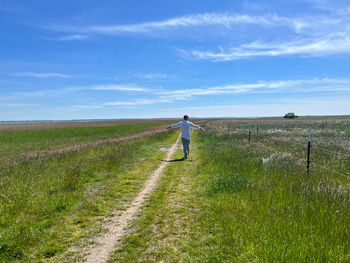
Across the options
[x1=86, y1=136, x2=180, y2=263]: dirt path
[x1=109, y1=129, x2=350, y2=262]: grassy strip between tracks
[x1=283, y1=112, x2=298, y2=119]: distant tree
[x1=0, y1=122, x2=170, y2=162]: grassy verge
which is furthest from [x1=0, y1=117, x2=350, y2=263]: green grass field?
[x1=283, y1=112, x2=298, y2=119]: distant tree

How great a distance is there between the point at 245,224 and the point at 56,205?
4800 mm

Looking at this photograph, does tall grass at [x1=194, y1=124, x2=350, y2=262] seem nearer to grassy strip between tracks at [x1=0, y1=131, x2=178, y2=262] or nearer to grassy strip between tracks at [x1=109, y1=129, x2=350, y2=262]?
grassy strip between tracks at [x1=109, y1=129, x2=350, y2=262]

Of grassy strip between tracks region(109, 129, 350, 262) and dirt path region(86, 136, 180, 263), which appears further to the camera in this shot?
dirt path region(86, 136, 180, 263)

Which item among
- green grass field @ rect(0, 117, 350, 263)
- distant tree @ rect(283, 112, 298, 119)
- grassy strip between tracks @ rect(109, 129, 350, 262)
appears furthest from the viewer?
distant tree @ rect(283, 112, 298, 119)

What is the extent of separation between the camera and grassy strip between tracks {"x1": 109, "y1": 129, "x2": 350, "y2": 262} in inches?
124

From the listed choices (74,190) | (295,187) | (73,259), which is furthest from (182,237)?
(74,190)

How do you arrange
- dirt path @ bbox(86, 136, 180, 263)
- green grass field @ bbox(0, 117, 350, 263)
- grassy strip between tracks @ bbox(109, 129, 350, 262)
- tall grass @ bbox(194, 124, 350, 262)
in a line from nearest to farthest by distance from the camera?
1. tall grass @ bbox(194, 124, 350, 262)
2. grassy strip between tracks @ bbox(109, 129, 350, 262)
3. green grass field @ bbox(0, 117, 350, 263)
4. dirt path @ bbox(86, 136, 180, 263)

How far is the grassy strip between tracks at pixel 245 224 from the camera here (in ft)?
10.3

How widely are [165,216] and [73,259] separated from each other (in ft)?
6.93

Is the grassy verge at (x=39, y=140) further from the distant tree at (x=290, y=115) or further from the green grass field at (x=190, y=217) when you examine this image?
the distant tree at (x=290, y=115)

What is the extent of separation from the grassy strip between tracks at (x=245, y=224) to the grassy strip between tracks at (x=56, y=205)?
105 centimetres

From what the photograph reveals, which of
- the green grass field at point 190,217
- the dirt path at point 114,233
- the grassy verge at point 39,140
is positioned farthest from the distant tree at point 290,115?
the dirt path at point 114,233

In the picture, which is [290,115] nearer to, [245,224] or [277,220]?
[277,220]

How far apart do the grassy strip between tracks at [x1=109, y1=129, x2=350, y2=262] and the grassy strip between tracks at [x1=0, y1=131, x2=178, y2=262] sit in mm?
1052
